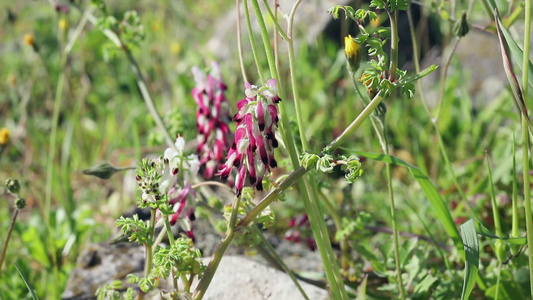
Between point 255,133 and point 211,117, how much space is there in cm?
94

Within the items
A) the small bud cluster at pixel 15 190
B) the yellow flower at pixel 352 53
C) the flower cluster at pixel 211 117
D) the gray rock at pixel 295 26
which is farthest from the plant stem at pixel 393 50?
the gray rock at pixel 295 26

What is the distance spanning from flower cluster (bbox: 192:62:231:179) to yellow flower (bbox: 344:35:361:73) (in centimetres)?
83

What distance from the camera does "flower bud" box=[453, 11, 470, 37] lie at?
194 centimetres

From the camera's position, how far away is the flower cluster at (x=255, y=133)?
56.7 inches

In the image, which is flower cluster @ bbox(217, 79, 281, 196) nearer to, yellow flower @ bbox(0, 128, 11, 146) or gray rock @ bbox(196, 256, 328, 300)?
gray rock @ bbox(196, 256, 328, 300)

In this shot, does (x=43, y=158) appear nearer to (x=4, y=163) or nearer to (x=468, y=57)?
(x=4, y=163)

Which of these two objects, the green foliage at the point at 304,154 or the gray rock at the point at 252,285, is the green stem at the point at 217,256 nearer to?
the green foliage at the point at 304,154

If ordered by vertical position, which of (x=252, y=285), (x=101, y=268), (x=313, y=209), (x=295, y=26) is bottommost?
(x=101, y=268)

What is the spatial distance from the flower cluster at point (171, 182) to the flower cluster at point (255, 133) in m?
0.18

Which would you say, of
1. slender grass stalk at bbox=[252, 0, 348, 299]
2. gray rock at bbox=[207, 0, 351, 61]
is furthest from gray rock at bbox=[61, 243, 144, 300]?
gray rock at bbox=[207, 0, 351, 61]

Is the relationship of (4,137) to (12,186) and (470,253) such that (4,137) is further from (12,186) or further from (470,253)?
(470,253)

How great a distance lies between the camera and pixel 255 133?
4.77 feet

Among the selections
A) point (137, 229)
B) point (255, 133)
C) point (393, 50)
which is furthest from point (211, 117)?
point (393, 50)

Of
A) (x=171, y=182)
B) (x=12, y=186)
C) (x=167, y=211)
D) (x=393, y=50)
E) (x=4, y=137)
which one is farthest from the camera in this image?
(x=4, y=137)
